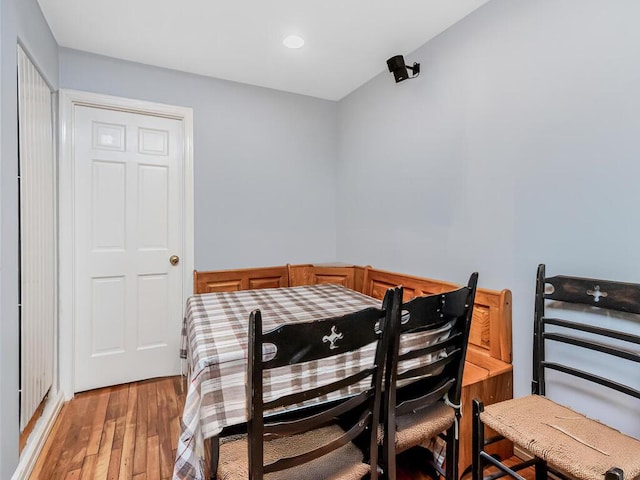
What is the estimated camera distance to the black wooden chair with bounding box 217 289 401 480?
2.92 feet

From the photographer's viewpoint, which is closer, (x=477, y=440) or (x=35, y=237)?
(x=477, y=440)

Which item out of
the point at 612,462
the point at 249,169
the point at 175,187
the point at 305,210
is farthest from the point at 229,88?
A: the point at 612,462

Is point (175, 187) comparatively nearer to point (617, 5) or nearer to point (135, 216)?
point (135, 216)

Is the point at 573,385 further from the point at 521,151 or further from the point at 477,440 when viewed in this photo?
the point at 521,151

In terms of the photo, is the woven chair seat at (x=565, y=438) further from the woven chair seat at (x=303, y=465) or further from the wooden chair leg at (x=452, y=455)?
the woven chair seat at (x=303, y=465)

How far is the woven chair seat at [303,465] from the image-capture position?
1.02m

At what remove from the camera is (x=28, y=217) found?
5.95 feet

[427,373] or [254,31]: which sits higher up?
[254,31]

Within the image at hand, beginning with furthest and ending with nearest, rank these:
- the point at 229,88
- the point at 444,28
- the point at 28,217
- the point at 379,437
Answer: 1. the point at 229,88
2. the point at 444,28
3. the point at 28,217
4. the point at 379,437

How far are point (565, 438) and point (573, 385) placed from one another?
17.0 inches

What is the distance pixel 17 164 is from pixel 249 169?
1.61 m

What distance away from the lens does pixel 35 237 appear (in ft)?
6.30

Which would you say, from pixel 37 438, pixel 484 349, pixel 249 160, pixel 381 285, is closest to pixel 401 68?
pixel 249 160

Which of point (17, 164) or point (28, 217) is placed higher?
point (17, 164)
